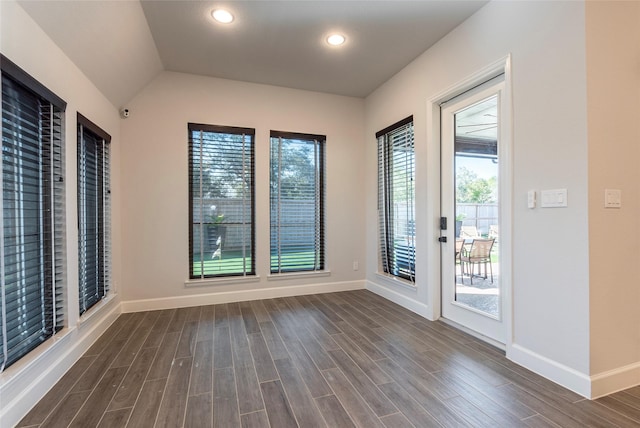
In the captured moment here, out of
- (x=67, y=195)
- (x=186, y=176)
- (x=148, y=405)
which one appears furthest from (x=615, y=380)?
(x=186, y=176)

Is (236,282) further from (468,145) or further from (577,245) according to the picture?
(577,245)

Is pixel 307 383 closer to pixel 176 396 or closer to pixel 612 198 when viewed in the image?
pixel 176 396

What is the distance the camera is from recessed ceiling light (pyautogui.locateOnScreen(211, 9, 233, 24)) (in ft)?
8.46

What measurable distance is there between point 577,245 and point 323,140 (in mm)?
3200

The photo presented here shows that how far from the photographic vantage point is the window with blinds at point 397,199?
355 cm

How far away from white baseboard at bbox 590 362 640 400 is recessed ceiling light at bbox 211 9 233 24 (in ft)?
12.5

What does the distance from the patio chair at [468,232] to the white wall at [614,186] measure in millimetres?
988

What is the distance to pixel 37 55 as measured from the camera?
1.87 meters

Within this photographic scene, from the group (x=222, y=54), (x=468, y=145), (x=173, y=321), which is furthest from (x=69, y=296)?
(x=468, y=145)

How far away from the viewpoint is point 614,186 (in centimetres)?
192

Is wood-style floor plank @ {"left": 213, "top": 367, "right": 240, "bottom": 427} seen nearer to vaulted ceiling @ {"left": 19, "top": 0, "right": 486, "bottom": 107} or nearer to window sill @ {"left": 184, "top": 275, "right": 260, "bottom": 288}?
window sill @ {"left": 184, "top": 275, "right": 260, "bottom": 288}

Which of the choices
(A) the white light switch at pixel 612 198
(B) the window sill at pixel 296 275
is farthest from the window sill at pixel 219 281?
(A) the white light switch at pixel 612 198

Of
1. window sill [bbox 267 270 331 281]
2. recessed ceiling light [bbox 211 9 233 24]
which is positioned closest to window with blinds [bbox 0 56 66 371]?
recessed ceiling light [bbox 211 9 233 24]

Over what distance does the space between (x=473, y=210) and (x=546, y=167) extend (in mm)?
824
